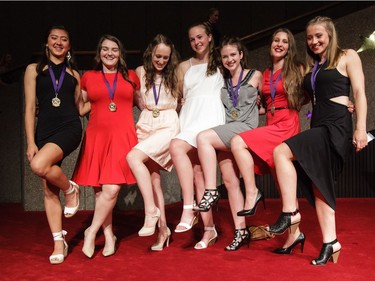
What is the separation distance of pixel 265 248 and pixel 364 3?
5.91 meters

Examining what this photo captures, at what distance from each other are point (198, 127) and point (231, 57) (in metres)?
0.56

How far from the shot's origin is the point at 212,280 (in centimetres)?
268

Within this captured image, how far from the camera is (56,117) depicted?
10.5 feet

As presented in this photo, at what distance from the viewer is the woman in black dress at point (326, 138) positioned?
2914 mm

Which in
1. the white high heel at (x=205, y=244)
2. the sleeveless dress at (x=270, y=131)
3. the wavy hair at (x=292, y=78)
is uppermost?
the wavy hair at (x=292, y=78)

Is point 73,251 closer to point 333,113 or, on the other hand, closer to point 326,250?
point 326,250

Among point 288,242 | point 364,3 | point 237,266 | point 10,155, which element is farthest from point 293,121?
point 364,3

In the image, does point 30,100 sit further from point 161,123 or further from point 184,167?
point 184,167

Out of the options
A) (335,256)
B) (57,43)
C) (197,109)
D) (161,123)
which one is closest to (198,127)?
(197,109)

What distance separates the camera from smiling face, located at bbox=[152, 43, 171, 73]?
3.43m

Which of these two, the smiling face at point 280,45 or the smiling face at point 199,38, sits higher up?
the smiling face at point 199,38

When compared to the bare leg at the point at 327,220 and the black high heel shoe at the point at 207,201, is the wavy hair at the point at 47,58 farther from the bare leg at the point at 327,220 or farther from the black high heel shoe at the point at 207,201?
the bare leg at the point at 327,220

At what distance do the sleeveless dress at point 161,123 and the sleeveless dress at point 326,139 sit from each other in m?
0.90

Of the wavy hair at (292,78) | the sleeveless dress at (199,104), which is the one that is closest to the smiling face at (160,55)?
the sleeveless dress at (199,104)
